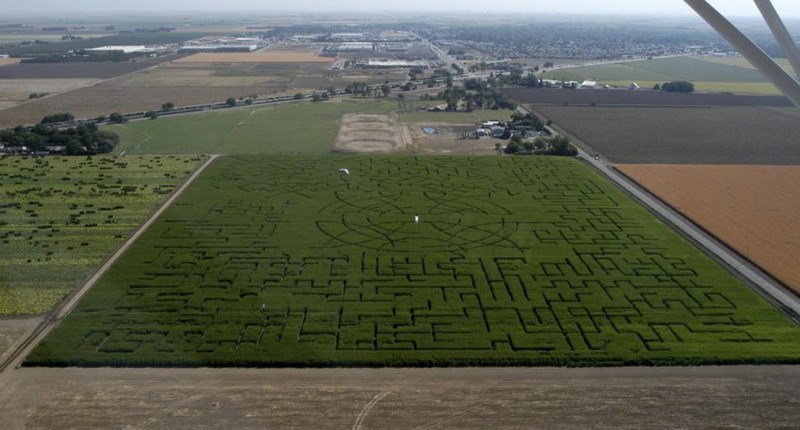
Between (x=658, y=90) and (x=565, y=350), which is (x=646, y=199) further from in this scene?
(x=658, y=90)

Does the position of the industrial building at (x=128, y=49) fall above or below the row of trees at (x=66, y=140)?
above

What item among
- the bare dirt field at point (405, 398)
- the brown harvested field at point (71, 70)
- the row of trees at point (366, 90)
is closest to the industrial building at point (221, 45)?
the brown harvested field at point (71, 70)

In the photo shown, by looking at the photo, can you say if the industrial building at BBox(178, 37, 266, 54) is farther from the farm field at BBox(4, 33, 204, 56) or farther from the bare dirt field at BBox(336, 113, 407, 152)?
the bare dirt field at BBox(336, 113, 407, 152)

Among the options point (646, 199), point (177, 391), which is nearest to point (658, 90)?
point (646, 199)

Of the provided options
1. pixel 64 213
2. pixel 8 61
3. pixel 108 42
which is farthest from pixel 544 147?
pixel 108 42

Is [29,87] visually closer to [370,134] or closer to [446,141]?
[370,134]

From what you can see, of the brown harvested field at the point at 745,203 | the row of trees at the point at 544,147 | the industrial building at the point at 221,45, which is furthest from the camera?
the industrial building at the point at 221,45

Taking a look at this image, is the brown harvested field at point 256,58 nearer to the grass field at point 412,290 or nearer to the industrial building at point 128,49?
the industrial building at point 128,49
